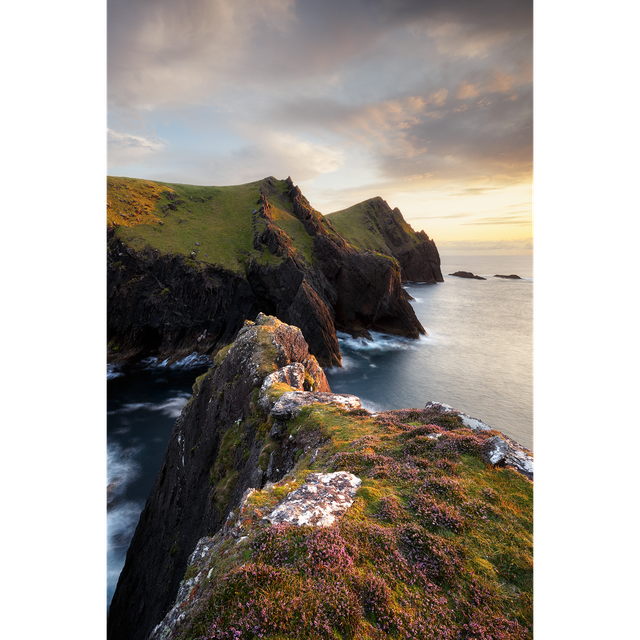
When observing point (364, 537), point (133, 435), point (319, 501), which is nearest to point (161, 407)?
point (133, 435)

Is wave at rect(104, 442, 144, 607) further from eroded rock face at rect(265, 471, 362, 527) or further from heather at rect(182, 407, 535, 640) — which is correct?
heather at rect(182, 407, 535, 640)

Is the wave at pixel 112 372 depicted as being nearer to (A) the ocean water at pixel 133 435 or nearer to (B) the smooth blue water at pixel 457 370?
(A) the ocean water at pixel 133 435

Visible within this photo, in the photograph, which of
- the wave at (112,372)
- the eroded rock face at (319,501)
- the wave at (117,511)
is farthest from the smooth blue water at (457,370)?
the wave at (112,372)

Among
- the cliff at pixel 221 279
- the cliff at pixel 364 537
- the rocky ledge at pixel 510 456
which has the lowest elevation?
the cliff at pixel 364 537

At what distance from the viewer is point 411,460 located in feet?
34.0

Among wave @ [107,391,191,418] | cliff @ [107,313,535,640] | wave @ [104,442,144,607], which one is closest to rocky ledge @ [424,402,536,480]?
cliff @ [107,313,535,640]

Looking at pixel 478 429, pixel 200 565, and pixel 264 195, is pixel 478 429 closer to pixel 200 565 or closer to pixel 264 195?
pixel 200 565

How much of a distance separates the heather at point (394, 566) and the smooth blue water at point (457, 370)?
148 feet

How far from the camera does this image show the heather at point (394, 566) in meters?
4.96

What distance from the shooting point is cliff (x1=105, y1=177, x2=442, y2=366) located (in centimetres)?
7194

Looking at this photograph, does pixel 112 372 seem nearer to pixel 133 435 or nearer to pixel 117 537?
pixel 133 435

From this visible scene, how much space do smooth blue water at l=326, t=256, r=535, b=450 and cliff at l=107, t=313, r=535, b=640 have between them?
4078 cm
